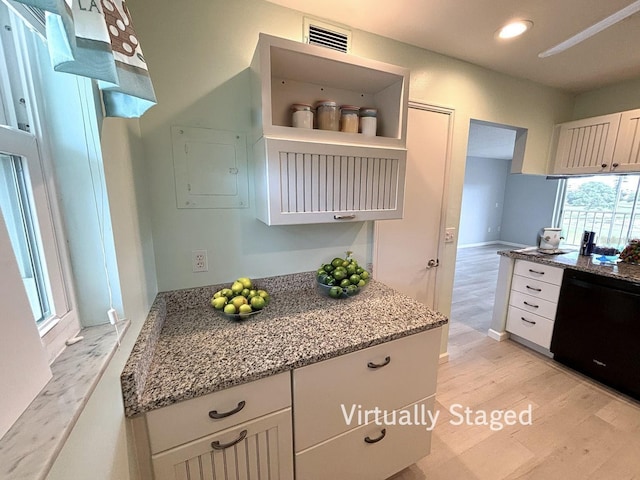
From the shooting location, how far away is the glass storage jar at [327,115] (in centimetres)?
131

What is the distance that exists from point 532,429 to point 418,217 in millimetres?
1525

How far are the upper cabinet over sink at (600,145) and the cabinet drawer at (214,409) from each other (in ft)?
9.93

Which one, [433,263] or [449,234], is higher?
[449,234]

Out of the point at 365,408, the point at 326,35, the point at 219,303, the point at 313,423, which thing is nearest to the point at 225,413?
the point at 313,423

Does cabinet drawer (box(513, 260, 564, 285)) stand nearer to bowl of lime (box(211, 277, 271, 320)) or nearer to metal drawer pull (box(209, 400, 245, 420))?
bowl of lime (box(211, 277, 271, 320))

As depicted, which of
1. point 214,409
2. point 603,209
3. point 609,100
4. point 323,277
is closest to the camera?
point 214,409

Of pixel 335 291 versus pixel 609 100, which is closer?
pixel 335 291

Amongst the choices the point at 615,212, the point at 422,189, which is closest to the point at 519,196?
the point at 615,212

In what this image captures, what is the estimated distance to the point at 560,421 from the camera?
5.63 feet

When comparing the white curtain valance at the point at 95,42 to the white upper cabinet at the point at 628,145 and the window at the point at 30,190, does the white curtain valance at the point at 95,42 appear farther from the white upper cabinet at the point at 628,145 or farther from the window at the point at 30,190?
the white upper cabinet at the point at 628,145

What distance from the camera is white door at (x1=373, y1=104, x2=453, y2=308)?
1815 millimetres

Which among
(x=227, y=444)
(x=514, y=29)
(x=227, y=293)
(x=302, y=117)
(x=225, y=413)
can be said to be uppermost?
(x=514, y=29)

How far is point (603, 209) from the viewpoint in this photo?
451 centimetres

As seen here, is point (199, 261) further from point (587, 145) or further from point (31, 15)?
point (587, 145)
